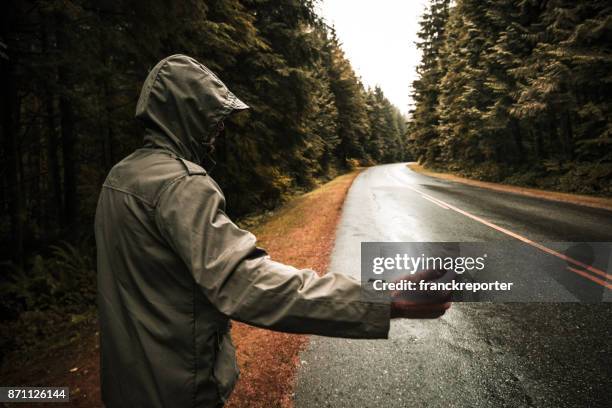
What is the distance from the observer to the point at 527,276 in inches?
203

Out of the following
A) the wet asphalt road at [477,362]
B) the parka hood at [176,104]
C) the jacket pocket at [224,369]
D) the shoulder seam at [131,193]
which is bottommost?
the wet asphalt road at [477,362]

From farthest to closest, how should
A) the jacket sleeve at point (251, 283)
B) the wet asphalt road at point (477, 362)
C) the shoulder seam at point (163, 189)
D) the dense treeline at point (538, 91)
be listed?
the dense treeline at point (538, 91) → the wet asphalt road at point (477, 362) → the shoulder seam at point (163, 189) → the jacket sleeve at point (251, 283)

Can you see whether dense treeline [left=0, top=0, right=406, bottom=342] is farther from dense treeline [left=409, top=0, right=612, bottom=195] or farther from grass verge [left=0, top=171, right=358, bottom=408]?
dense treeline [left=409, top=0, right=612, bottom=195]

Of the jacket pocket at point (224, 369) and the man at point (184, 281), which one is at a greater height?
the man at point (184, 281)

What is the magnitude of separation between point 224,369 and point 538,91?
18402mm

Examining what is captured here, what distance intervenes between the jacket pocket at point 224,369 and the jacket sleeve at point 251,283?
1.46ft

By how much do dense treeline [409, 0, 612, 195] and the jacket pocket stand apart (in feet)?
54.0

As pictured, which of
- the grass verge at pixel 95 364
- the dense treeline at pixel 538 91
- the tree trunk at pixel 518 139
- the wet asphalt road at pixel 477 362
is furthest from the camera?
the tree trunk at pixel 518 139

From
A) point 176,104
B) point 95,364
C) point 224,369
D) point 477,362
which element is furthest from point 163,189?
point 95,364

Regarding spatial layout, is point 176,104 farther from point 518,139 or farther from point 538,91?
point 518,139

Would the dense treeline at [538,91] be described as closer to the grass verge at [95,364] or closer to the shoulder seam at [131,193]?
the grass verge at [95,364]

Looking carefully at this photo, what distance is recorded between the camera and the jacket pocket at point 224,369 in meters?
1.39

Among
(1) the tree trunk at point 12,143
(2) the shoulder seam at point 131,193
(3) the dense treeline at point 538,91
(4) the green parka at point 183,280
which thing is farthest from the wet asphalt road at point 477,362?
(3) the dense treeline at point 538,91

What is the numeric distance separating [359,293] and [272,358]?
2848mm
